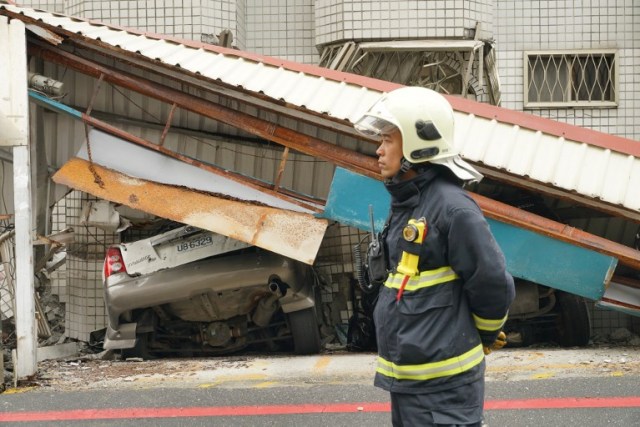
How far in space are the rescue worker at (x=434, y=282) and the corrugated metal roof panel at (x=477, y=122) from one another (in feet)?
13.5

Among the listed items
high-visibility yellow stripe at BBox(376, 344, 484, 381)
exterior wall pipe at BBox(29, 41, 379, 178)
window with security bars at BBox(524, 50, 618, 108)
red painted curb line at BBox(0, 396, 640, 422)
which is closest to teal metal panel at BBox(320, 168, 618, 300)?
exterior wall pipe at BBox(29, 41, 379, 178)

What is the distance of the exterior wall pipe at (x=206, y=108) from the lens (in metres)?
7.88

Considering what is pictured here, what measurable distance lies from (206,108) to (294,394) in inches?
123

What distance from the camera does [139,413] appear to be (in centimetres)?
566

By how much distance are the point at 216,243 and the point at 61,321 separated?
11.6ft

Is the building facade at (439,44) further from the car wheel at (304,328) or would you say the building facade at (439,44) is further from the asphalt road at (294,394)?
the asphalt road at (294,394)

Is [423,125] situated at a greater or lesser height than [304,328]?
greater

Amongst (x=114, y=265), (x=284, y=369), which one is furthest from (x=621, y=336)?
(x=114, y=265)

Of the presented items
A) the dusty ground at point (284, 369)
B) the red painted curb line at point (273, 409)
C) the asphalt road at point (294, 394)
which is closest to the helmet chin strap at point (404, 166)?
the asphalt road at point (294, 394)

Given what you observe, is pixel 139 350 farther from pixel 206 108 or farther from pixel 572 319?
pixel 572 319

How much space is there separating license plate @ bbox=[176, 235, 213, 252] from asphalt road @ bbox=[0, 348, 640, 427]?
1.10m

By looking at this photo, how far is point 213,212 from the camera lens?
7.71 m

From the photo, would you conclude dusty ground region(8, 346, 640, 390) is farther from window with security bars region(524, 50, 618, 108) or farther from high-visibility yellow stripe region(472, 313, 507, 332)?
window with security bars region(524, 50, 618, 108)

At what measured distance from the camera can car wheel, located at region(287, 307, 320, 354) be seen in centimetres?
820
